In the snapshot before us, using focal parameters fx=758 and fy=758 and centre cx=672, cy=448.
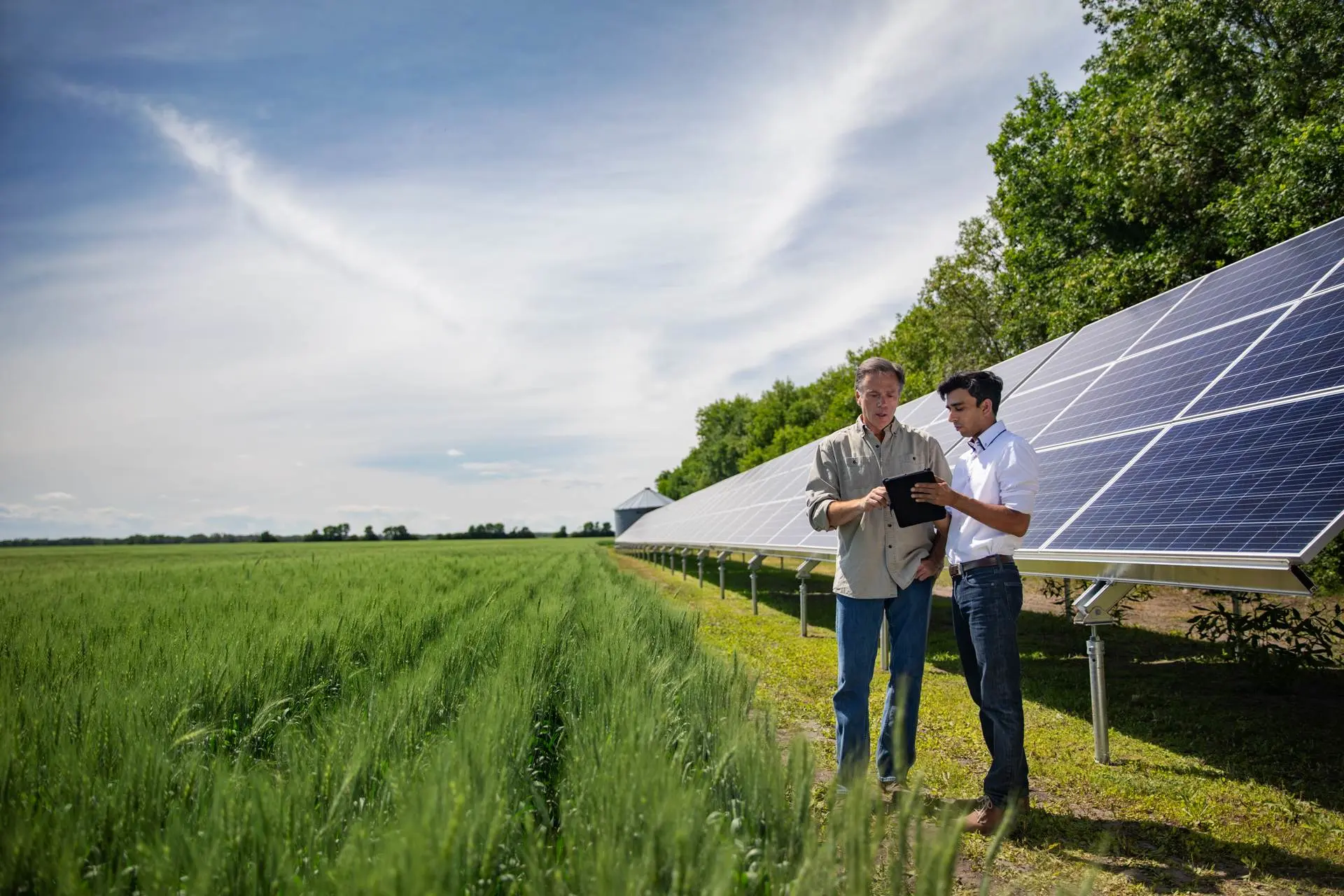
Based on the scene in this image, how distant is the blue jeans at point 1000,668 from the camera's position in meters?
3.94

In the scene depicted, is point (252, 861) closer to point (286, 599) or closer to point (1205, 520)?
point (1205, 520)

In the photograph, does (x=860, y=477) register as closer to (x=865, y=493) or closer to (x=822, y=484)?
(x=865, y=493)

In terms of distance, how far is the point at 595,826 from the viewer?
2076 millimetres

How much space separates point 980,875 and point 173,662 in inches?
184

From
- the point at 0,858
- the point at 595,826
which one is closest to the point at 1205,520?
the point at 595,826

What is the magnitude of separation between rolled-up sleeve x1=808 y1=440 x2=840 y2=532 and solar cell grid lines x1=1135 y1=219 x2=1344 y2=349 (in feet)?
17.4

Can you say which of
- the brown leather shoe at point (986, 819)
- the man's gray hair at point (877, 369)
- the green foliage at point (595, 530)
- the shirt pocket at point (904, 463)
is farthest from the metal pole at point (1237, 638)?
the green foliage at point (595, 530)

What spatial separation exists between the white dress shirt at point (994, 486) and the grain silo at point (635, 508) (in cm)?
8889

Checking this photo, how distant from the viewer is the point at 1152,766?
5195 mm

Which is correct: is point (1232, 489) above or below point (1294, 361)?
below

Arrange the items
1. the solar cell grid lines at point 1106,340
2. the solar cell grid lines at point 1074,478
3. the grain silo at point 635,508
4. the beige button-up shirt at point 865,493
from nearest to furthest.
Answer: the beige button-up shirt at point 865,493, the solar cell grid lines at point 1074,478, the solar cell grid lines at point 1106,340, the grain silo at point 635,508

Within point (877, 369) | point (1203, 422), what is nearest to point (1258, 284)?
point (1203, 422)

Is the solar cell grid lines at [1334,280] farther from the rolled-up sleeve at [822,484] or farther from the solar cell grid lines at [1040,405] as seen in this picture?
the rolled-up sleeve at [822,484]

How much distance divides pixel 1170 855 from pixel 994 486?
2.03 m
